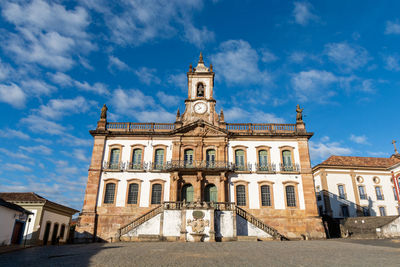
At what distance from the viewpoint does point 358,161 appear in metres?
37.9

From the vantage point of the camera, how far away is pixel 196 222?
2088cm

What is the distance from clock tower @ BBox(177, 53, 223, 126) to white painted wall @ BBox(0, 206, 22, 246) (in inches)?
622

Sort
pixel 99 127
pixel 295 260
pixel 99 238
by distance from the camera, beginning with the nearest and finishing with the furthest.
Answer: pixel 295 260 < pixel 99 238 < pixel 99 127

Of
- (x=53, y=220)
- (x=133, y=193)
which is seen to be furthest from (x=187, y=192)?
(x=53, y=220)

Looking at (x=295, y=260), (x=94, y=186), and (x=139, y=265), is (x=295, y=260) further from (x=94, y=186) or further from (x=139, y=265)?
(x=94, y=186)

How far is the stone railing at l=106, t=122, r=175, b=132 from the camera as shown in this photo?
2777cm

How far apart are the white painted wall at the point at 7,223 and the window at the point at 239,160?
60.4 feet

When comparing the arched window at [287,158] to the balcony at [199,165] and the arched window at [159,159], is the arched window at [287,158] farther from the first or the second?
the arched window at [159,159]

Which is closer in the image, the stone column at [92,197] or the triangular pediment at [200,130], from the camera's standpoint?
the stone column at [92,197]

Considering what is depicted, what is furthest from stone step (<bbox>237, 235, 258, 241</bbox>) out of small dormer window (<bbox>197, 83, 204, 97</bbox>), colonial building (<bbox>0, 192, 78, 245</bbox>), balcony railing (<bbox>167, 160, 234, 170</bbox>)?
colonial building (<bbox>0, 192, 78, 245</bbox>)

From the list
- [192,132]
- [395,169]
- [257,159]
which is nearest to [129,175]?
[192,132]

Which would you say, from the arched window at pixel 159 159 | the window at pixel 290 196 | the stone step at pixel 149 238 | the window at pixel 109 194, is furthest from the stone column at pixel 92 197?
the window at pixel 290 196

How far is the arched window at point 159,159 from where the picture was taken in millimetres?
26141

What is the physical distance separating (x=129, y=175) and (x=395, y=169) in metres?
27.3
